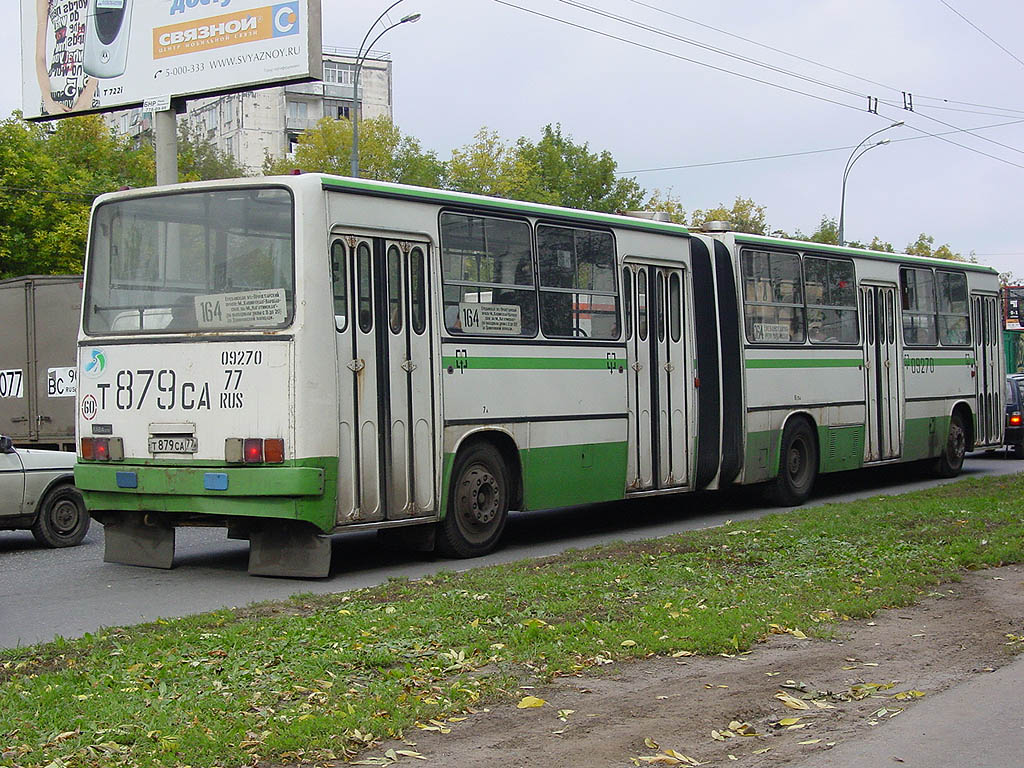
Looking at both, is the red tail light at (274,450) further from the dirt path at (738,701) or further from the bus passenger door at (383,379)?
the dirt path at (738,701)

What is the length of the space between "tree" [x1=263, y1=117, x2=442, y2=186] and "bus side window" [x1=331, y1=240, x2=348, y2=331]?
4335cm

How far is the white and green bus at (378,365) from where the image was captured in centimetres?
1076

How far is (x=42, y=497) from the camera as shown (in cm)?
1339

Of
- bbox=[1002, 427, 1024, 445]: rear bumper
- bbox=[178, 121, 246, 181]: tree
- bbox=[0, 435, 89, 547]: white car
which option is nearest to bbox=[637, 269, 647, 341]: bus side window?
bbox=[0, 435, 89, 547]: white car

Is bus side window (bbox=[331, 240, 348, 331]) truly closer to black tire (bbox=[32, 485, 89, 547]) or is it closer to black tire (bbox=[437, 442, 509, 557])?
black tire (bbox=[437, 442, 509, 557])

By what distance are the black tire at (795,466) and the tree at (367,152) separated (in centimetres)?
3836

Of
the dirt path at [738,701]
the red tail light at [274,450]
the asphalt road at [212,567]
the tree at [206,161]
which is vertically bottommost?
the dirt path at [738,701]

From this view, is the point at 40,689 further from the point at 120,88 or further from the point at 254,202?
the point at 120,88

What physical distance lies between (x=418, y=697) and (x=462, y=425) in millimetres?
5750

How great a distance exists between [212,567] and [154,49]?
1551cm

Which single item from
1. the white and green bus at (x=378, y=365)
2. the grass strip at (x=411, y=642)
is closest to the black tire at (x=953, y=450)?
the white and green bus at (x=378, y=365)

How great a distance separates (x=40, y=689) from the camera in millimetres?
6555

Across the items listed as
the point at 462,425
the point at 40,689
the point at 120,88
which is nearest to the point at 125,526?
the point at 462,425

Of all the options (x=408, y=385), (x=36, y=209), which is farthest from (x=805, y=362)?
(x=36, y=209)
